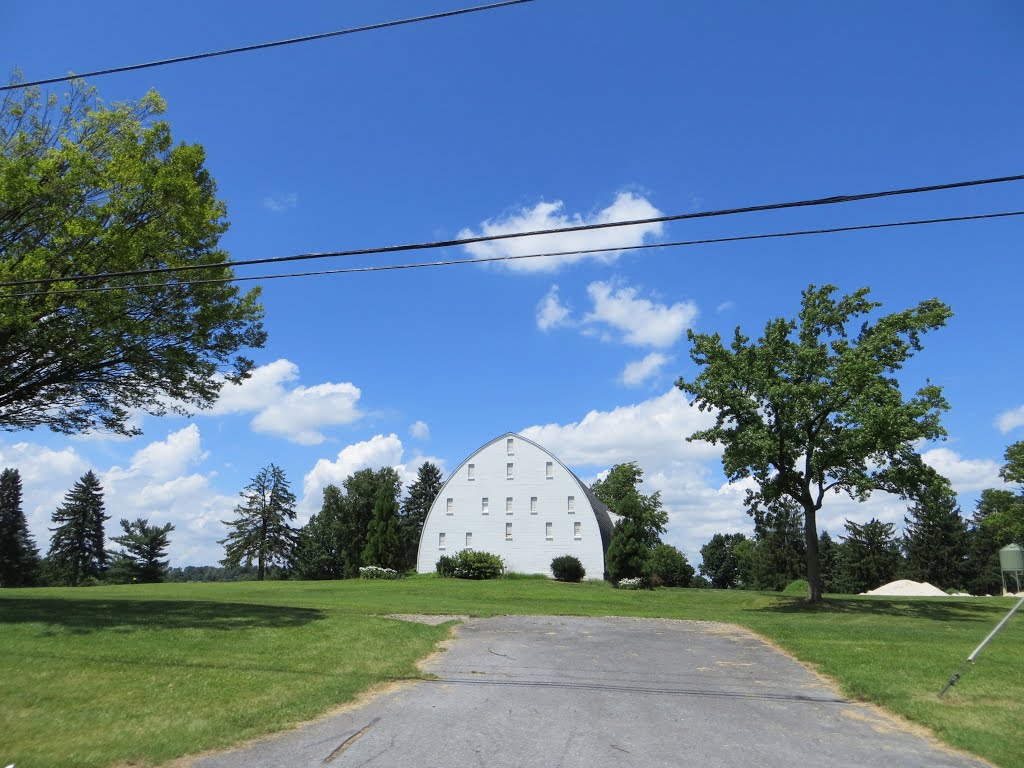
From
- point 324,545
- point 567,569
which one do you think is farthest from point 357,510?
point 567,569

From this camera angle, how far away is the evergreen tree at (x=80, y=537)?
73188 millimetres

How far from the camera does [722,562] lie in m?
113

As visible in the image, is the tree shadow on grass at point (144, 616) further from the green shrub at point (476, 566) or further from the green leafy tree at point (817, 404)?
the green shrub at point (476, 566)

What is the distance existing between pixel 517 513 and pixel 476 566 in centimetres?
706

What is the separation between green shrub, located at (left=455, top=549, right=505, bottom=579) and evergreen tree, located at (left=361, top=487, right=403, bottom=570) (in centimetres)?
1022

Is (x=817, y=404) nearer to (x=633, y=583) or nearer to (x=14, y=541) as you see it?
(x=633, y=583)

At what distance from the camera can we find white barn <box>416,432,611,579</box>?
5388cm

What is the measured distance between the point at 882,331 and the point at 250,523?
222 ft

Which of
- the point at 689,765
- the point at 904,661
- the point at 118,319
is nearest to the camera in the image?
the point at 689,765

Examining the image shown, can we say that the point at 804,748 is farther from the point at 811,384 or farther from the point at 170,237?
the point at 811,384

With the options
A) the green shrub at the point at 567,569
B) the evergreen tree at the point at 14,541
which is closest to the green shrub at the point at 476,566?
the green shrub at the point at 567,569

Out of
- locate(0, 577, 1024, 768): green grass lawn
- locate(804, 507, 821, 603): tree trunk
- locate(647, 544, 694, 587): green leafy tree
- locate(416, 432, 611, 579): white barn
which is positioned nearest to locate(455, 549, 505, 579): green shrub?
locate(416, 432, 611, 579): white barn

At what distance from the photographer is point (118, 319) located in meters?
17.1

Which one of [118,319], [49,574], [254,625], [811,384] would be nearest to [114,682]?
[254,625]
